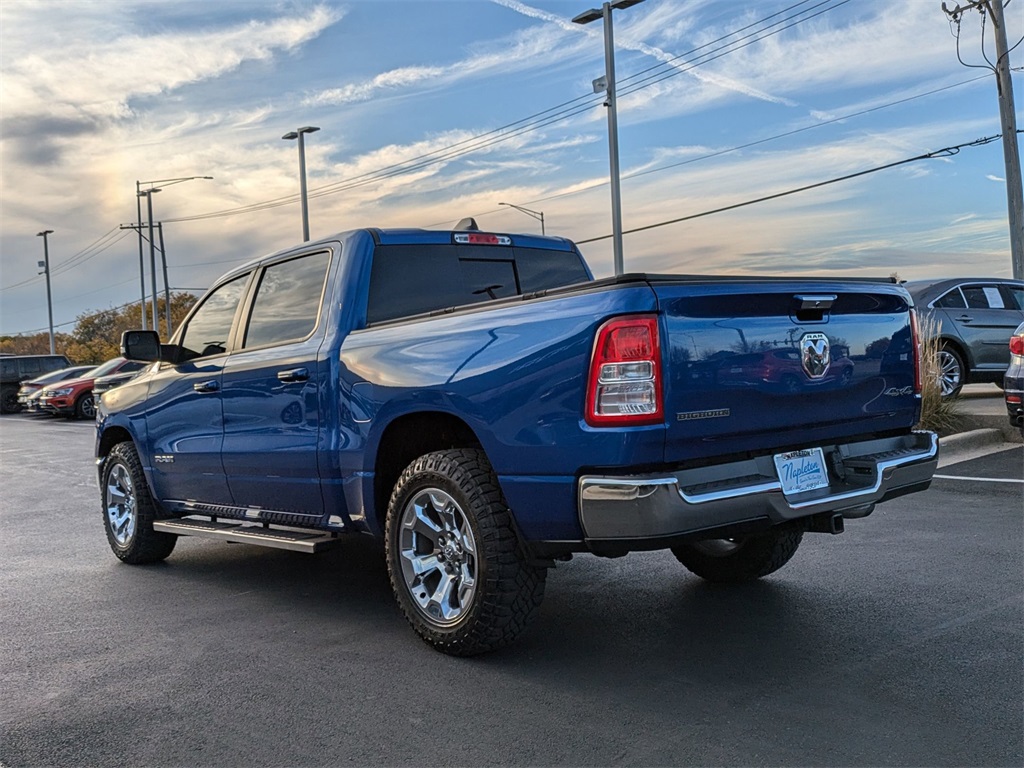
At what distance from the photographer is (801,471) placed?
4.27m

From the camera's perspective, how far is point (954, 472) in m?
9.40

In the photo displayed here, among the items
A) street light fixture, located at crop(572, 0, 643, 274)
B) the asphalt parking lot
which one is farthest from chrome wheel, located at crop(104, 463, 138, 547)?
street light fixture, located at crop(572, 0, 643, 274)

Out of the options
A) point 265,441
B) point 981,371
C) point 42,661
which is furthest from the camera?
point 981,371

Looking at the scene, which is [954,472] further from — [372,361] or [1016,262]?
[1016,262]

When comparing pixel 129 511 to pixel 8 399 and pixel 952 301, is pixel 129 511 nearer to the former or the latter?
pixel 952 301

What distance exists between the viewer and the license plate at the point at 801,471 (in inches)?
164

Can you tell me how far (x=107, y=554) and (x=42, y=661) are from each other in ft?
9.23

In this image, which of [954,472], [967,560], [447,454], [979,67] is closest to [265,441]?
[447,454]

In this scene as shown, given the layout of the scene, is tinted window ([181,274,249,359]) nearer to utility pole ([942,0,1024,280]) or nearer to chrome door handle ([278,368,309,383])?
chrome door handle ([278,368,309,383])

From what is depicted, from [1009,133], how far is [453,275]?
750 inches

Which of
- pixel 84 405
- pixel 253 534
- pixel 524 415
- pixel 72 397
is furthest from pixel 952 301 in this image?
pixel 84 405

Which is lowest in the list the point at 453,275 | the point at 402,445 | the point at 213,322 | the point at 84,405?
the point at 84,405

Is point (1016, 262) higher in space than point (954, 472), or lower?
higher

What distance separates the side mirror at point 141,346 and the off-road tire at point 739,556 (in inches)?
137
